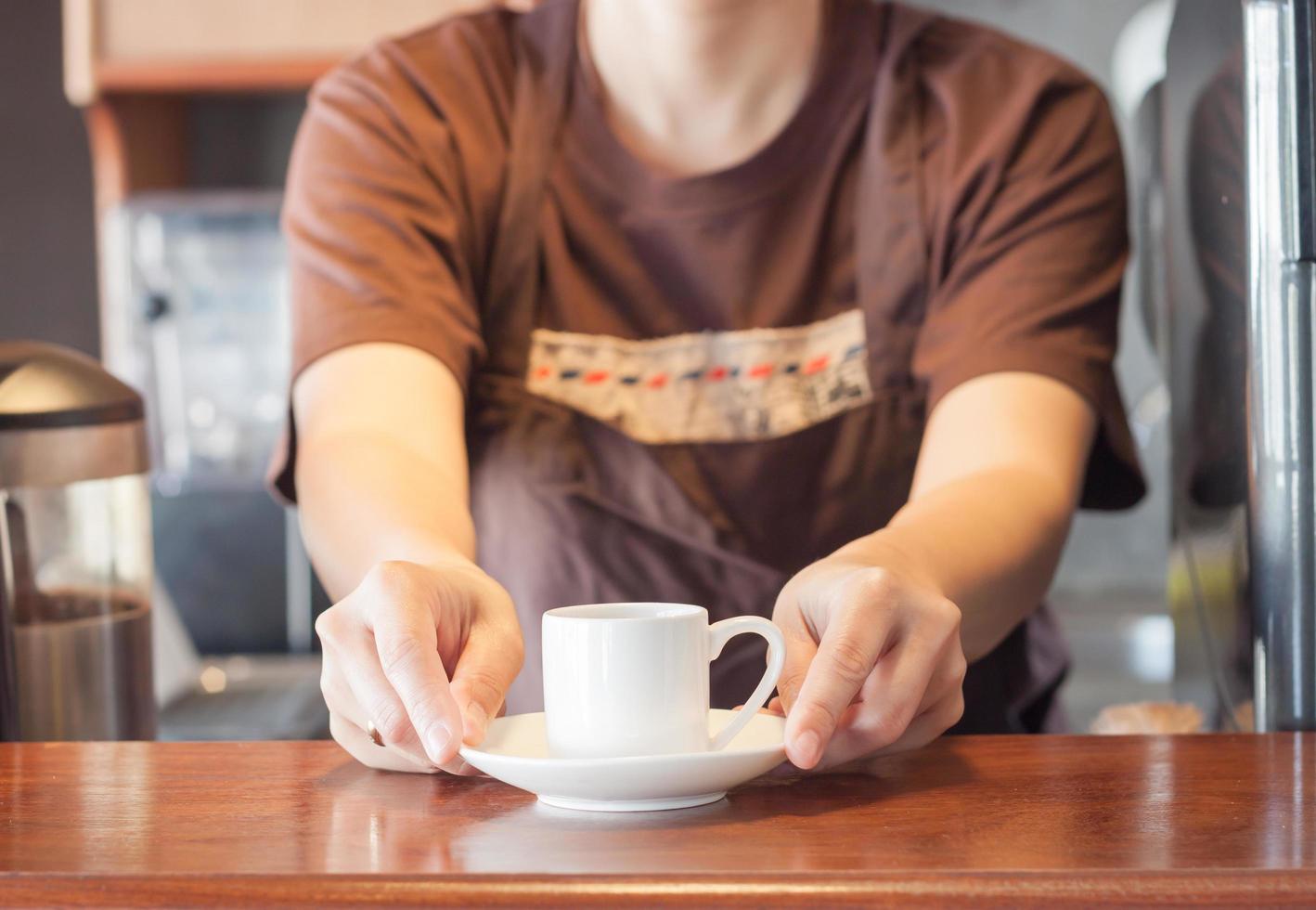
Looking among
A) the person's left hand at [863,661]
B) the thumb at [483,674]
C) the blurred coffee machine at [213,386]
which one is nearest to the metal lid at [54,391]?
the thumb at [483,674]

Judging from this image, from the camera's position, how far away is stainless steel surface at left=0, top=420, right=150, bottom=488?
2.99 ft

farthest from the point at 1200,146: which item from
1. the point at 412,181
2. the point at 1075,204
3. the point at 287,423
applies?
the point at 287,423

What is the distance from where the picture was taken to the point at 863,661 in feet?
2.06

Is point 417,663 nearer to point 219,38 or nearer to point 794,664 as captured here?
point 794,664

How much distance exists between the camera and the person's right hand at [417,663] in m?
0.62

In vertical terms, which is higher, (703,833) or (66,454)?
(66,454)

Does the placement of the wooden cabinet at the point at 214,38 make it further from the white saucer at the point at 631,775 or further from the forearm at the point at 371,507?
the white saucer at the point at 631,775

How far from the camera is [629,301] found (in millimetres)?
1218

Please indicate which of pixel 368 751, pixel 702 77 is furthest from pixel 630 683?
pixel 702 77

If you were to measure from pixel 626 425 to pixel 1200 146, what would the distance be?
0.49 meters

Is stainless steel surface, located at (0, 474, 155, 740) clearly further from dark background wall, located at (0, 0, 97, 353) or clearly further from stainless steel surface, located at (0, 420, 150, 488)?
dark background wall, located at (0, 0, 97, 353)

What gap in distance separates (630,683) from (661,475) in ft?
1.86

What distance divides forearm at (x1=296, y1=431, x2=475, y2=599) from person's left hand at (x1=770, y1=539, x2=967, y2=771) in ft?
0.73

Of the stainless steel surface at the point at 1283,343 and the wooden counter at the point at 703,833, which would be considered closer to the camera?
the wooden counter at the point at 703,833
